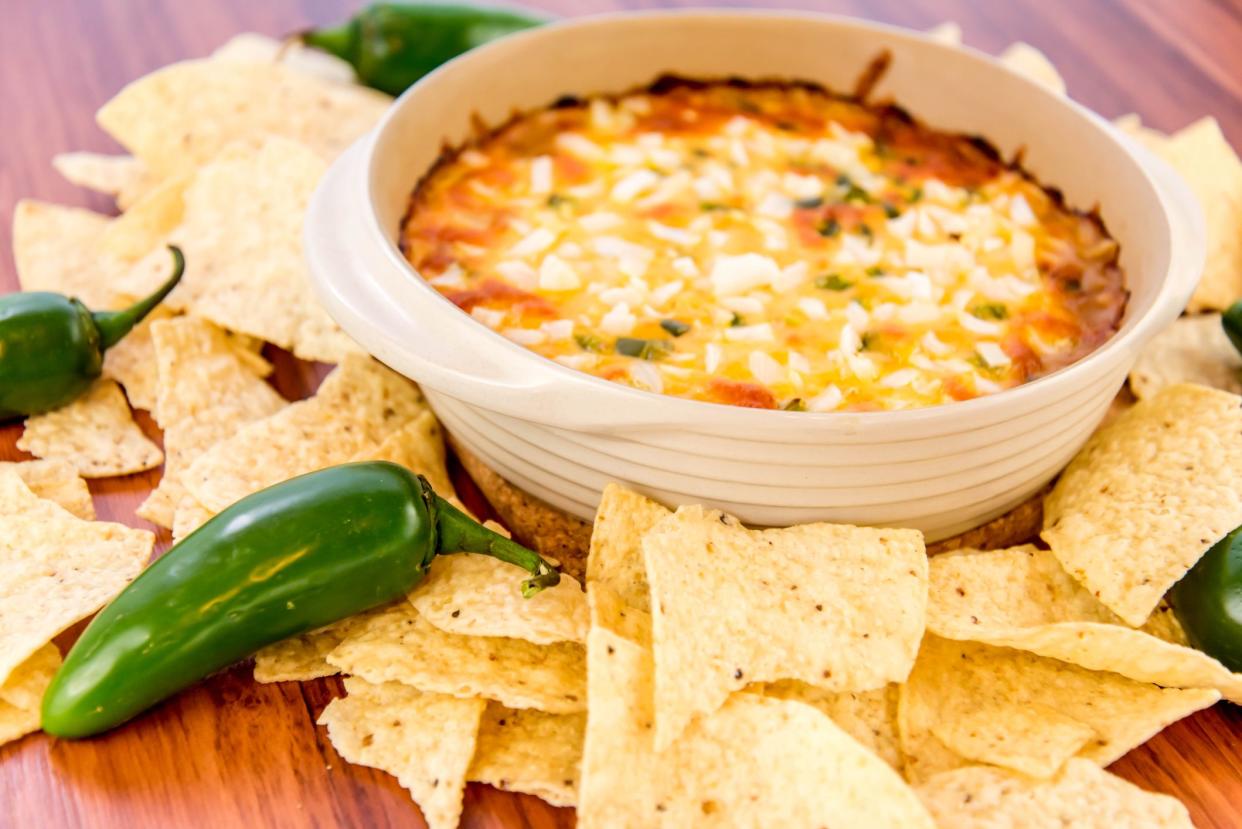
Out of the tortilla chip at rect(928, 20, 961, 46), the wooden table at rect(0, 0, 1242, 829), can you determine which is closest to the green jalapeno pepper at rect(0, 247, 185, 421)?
the wooden table at rect(0, 0, 1242, 829)

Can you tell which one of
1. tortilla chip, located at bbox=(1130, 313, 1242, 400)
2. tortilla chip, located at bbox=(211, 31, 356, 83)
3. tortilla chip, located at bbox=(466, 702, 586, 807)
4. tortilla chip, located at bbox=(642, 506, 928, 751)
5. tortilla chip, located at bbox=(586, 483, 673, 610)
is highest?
tortilla chip, located at bbox=(1130, 313, 1242, 400)

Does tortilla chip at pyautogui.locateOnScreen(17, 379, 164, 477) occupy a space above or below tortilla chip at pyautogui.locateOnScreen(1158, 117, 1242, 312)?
below

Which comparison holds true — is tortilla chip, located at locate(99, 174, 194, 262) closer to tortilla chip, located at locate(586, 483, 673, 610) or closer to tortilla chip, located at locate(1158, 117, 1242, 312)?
tortilla chip, located at locate(586, 483, 673, 610)

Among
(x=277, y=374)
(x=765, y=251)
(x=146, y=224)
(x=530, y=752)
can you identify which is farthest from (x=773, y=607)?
(x=146, y=224)

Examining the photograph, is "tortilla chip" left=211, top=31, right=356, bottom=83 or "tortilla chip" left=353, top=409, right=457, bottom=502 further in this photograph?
"tortilla chip" left=211, top=31, right=356, bottom=83

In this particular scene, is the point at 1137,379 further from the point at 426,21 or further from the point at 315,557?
the point at 426,21

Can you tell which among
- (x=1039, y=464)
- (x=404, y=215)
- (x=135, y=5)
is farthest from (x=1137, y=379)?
(x=135, y=5)
